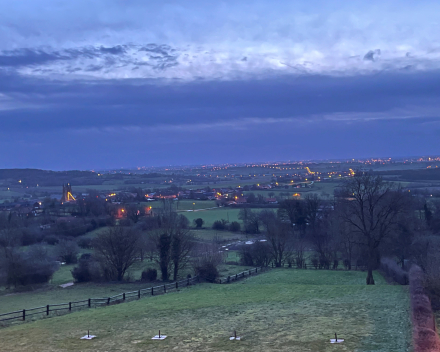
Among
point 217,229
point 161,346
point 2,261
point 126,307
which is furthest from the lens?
point 217,229

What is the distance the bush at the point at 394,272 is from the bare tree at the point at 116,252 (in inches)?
878

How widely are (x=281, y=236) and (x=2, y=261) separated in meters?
26.9

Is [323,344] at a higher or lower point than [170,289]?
higher

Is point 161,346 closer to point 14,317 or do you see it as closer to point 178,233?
point 14,317

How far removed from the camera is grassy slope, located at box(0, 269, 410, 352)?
14562 millimetres

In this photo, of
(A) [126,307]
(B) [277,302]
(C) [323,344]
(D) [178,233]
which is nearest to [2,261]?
(D) [178,233]

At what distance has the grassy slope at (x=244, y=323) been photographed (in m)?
14.6

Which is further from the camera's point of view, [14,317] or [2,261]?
[2,261]

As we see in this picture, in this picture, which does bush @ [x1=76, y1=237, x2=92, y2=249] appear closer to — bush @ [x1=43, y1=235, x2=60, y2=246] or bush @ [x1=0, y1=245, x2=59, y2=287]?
bush @ [x1=43, y1=235, x2=60, y2=246]

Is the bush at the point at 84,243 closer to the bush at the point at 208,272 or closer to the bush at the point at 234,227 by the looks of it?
the bush at the point at 234,227

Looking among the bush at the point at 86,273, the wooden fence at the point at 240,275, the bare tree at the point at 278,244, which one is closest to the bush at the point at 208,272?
the wooden fence at the point at 240,275

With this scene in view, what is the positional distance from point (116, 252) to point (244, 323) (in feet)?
77.0

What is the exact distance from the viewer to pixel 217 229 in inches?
2660

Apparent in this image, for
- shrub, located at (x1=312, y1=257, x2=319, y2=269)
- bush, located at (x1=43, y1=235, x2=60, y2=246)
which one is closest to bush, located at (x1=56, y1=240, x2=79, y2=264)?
bush, located at (x1=43, y1=235, x2=60, y2=246)
